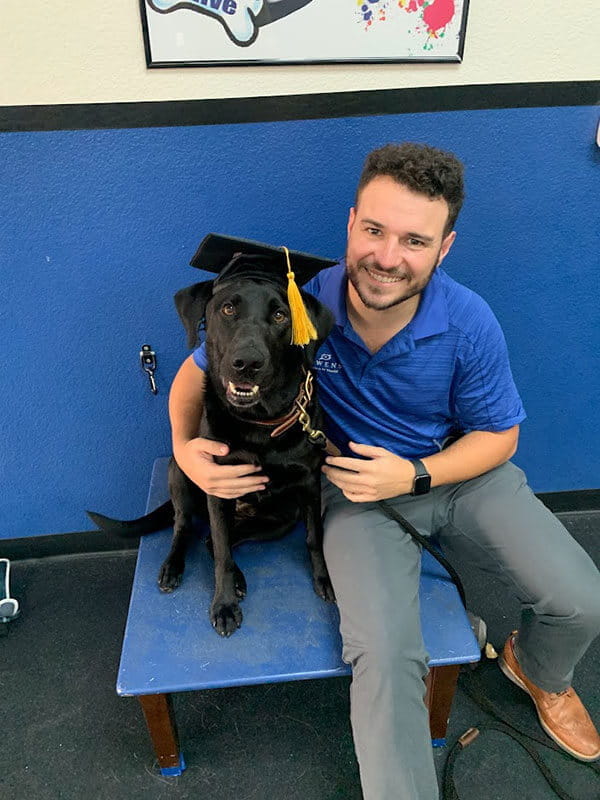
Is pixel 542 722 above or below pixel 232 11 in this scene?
below

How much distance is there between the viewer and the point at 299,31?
4.04 ft

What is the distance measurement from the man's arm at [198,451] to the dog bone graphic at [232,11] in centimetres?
72

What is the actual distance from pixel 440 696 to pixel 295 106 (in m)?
1.39

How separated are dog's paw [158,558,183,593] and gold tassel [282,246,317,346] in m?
0.64

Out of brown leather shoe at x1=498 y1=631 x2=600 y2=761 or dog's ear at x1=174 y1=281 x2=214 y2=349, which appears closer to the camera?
dog's ear at x1=174 y1=281 x2=214 y2=349

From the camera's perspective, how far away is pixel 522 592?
4.14ft

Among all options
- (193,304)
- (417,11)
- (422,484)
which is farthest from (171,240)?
(422,484)

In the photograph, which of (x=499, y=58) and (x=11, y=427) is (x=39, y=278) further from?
(x=499, y=58)

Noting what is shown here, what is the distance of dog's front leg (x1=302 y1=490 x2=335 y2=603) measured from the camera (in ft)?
4.15

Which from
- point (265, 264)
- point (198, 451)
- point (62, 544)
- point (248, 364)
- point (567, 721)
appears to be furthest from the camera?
point (62, 544)

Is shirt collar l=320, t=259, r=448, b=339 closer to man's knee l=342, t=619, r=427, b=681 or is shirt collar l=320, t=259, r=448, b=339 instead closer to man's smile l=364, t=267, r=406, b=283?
man's smile l=364, t=267, r=406, b=283

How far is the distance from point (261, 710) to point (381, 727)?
0.49 metres

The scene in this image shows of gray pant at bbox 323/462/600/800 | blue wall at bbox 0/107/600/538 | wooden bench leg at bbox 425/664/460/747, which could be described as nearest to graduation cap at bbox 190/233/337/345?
blue wall at bbox 0/107/600/538

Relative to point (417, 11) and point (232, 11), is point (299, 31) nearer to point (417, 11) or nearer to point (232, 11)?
point (232, 11)
